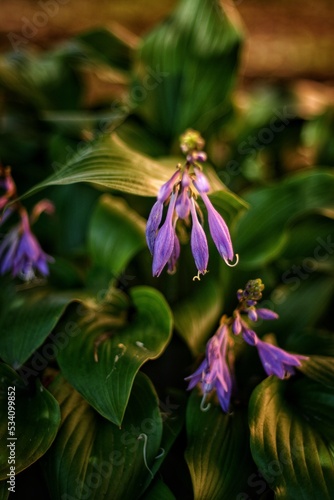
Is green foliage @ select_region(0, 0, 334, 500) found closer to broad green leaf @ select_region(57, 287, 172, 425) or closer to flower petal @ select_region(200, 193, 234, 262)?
broad green leaf @ select_region(57, 287, 172, 425)

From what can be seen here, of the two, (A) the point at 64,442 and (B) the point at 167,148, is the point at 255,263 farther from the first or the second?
(A) the point at 64,442

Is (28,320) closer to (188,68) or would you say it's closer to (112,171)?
(112,171)

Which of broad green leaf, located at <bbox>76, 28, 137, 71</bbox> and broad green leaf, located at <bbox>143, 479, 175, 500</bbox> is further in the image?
broad green leaf, located at <bbox>76, 28, 137, 71</bbox>

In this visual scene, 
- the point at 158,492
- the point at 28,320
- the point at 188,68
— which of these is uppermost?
the point at 188,68

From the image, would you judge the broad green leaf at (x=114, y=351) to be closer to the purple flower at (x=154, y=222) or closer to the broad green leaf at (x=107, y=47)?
the purple flower at (x=154, y=222)

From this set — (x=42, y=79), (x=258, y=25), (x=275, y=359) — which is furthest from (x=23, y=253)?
(x=258, y=25)

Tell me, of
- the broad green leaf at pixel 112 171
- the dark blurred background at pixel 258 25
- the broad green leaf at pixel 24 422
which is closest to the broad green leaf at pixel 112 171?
the broad green leaf at pixel 112 171

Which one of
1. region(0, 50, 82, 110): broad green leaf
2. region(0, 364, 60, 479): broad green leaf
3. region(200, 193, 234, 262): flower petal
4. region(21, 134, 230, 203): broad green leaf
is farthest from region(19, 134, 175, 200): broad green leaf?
region(0, 50, 82, 110): broad green leaf
